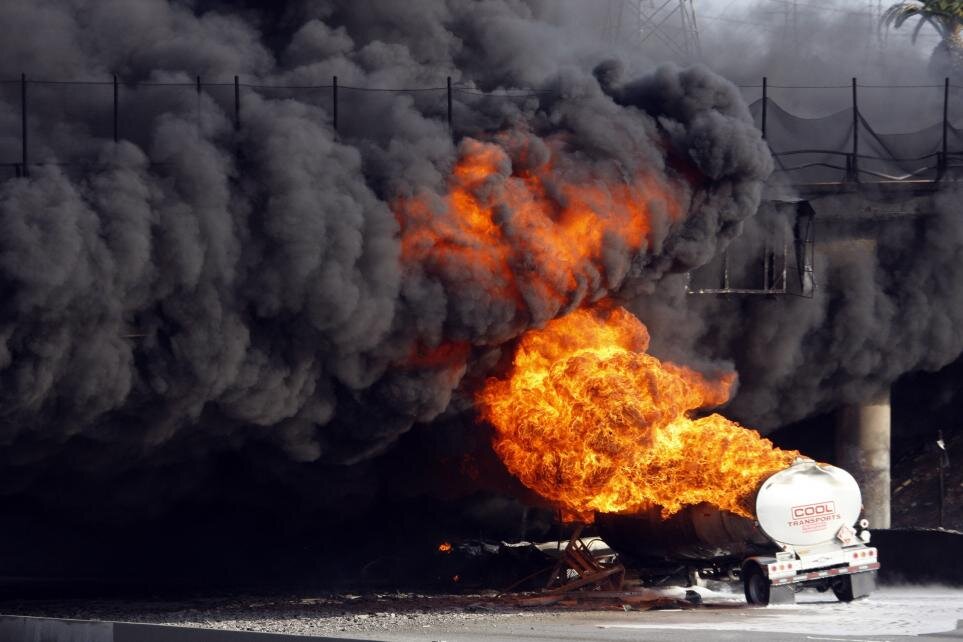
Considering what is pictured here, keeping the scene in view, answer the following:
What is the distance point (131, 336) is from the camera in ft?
106

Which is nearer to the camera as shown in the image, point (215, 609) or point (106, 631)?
point (106, 631)

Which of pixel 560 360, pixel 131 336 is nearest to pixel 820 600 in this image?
pixel 560 360

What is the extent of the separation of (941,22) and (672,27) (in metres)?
11.7

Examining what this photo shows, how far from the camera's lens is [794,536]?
3156cm

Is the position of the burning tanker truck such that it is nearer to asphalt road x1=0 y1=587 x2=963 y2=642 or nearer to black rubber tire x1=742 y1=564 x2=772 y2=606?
black rubber tire x1=742 y1=564 x2=772 y2=606

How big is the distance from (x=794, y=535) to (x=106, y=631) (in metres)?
14.5

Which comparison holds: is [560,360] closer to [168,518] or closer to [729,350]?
[729,350]

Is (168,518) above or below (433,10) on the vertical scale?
below

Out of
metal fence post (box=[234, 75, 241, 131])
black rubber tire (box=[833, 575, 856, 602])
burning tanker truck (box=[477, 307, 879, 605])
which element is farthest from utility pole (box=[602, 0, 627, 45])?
black rubber tire (box=[833, 575, 856, 602])

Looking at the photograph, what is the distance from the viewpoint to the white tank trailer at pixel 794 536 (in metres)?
31.5

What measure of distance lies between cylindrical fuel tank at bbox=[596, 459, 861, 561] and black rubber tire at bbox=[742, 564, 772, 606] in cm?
36

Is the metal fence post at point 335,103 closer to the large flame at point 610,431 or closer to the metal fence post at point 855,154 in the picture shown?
the large flame at point 610,431

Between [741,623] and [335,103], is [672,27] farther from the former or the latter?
[741,623]

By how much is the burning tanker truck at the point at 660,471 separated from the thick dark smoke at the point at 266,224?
4.18 feet
